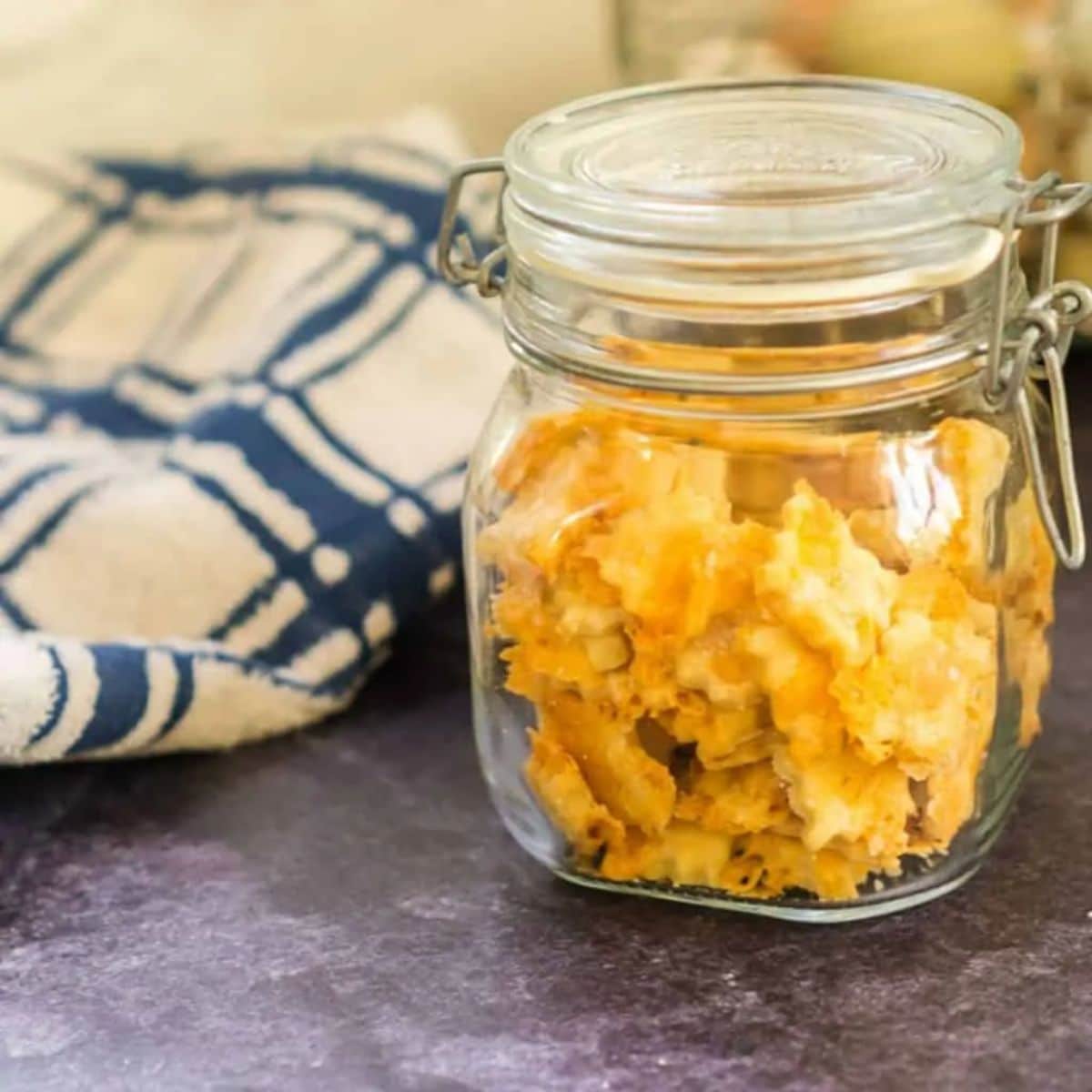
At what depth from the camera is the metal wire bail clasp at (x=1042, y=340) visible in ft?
1.42

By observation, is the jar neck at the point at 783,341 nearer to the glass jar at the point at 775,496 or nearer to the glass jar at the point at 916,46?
the glass jar at the point at 775,496

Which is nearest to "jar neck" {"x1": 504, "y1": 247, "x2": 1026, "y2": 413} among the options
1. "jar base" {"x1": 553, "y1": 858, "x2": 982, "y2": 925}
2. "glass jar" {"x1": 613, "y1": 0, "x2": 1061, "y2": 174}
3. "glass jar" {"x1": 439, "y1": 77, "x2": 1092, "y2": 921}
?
"glass jar" {"x1": 439, "y1": 77, "x2": 1092, "y2": 921}

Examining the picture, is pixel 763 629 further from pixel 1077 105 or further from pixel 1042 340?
→ pixel 1077 105

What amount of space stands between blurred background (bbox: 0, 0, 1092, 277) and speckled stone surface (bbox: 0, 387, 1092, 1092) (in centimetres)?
47

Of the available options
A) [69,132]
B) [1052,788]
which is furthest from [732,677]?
[69,132]

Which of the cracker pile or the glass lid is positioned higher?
the glass lid

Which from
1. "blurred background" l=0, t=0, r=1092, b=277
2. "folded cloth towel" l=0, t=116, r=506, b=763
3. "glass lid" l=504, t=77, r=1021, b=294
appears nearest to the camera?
"glass lid" l=504, t=77, r=1021, b=294

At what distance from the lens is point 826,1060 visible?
0.41 meters

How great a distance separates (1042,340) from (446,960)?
0.80ft

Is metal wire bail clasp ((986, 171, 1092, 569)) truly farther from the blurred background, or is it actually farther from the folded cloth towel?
the blurred background

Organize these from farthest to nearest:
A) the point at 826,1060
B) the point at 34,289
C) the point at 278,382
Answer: the point at 34,289 → the point at 278,382 → the point at 826,1060

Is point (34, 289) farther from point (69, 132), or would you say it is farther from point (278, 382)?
point (278, 382)

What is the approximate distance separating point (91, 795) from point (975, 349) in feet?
1.09

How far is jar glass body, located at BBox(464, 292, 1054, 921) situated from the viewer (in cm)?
42
